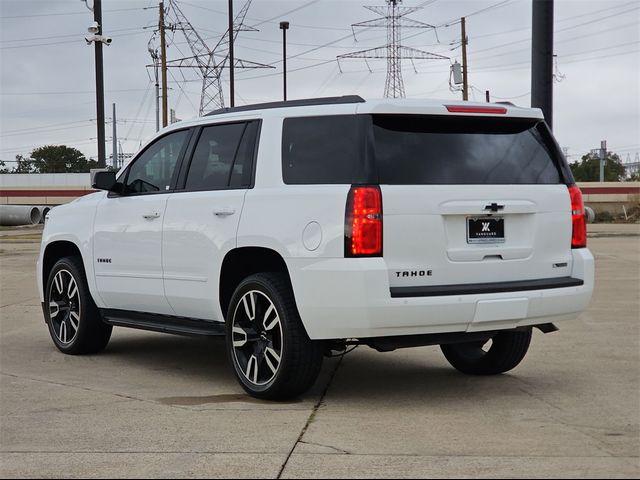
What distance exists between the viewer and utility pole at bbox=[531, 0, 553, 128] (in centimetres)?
823

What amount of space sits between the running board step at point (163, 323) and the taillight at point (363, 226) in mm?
1518

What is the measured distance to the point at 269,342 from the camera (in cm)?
680

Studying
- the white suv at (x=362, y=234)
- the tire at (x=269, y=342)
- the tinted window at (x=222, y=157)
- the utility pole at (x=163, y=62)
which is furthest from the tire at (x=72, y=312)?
the utility pole at (x=163, y=62)

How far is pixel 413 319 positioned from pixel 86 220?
3646 mm

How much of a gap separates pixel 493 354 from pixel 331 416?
1.95 meters

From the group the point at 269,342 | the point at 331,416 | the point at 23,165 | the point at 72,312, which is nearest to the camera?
the point at 331,416

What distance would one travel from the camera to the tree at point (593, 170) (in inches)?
4296

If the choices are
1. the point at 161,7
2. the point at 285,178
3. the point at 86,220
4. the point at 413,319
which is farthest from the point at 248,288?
the point at 161,7

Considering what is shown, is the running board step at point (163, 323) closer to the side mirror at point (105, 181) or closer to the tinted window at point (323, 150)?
the side mirror at point (105, 181)

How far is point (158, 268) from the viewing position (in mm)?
7773

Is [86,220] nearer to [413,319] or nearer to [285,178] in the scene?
[285,178]

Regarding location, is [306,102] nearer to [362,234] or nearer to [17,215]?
[362,234]

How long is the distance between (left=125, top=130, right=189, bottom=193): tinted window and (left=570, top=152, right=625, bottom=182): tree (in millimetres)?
100642

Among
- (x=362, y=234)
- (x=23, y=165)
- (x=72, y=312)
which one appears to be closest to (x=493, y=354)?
(x=362, y=234)
